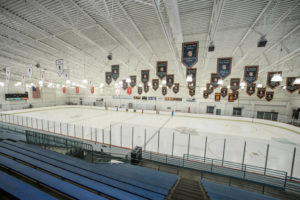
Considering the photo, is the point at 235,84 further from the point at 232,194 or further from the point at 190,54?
the point at 232,194

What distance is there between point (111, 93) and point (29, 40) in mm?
24835

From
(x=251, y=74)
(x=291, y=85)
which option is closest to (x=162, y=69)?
(x=251, y=74)

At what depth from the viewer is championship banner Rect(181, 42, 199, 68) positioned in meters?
5.77

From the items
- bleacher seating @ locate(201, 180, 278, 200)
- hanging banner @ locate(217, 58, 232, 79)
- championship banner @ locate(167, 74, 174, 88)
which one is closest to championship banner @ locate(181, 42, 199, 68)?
hanging banner @ locate(217, 58, 232, 79)

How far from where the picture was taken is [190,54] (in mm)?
5867

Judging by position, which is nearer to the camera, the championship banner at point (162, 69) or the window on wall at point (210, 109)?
the championship banner at point (162, 69)

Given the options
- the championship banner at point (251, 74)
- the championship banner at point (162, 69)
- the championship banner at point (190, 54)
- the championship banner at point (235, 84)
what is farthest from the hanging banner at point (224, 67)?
the championship banner at point (235, 84)

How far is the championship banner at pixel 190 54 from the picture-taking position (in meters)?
5.77

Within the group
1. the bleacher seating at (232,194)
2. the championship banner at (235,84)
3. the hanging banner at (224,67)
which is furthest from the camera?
the championship banner at (235,84)

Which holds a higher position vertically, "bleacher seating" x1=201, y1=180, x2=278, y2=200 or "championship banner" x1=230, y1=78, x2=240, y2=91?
"championship banner" x1=230, y1=78, x2=240, y2=91

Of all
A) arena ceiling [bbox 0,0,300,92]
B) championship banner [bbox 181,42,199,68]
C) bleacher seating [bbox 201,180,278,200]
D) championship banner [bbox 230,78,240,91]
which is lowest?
bleacher seating [bbox 201,180,278,200]

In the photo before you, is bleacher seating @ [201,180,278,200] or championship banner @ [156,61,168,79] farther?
championship banner @ [156,61,168,79]

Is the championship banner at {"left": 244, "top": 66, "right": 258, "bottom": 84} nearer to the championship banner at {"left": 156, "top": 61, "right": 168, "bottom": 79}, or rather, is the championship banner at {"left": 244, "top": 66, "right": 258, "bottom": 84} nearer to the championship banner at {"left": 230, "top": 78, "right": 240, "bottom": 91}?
the championship banner at {"left": 230, "top": 78, "right": 240, "bottom": 91}

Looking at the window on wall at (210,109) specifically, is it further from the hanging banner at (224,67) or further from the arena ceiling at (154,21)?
the hanging banner at (224,67)
